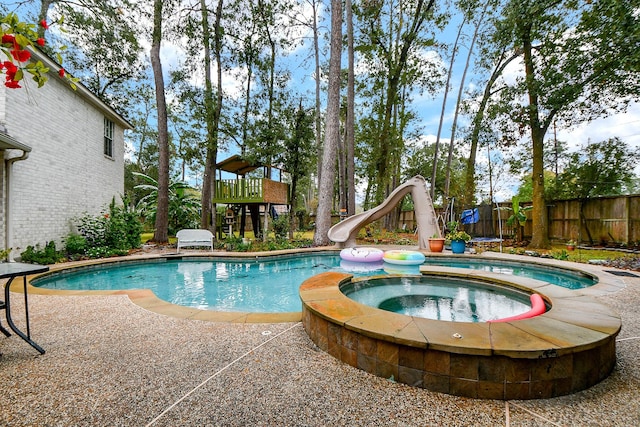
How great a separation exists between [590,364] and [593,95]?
10.7 m

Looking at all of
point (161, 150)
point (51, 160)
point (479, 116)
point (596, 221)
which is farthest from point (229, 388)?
point (479, 116)

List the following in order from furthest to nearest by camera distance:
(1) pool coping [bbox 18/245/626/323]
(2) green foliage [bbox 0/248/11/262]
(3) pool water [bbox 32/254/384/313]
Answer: (2) green foliage [bbox 0/248/11/262] → (3) pool water [bbox 32/254/384/313] → (1) pool coping [bbox 18/245/626/323]

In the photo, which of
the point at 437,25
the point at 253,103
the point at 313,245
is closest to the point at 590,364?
the point at 313,245

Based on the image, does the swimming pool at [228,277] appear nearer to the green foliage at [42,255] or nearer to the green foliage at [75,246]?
the green foliage at [42,255]

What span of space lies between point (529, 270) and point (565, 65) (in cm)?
661

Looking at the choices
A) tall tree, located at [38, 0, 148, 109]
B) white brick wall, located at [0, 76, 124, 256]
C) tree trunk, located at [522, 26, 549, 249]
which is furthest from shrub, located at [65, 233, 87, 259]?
tree trunk, located at [522, 26, 549, 249]

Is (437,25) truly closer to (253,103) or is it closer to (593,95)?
(593,95)

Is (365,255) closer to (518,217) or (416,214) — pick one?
(416,214)

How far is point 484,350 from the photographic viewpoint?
1781 mm

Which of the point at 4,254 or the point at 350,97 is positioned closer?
the point at 4,254

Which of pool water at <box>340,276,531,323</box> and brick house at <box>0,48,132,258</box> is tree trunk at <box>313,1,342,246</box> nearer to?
pool water at <box>340,276,531,323</box>

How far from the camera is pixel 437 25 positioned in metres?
13.3

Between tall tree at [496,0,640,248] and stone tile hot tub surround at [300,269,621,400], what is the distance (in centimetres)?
791

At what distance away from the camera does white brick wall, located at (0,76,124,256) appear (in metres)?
6.55
